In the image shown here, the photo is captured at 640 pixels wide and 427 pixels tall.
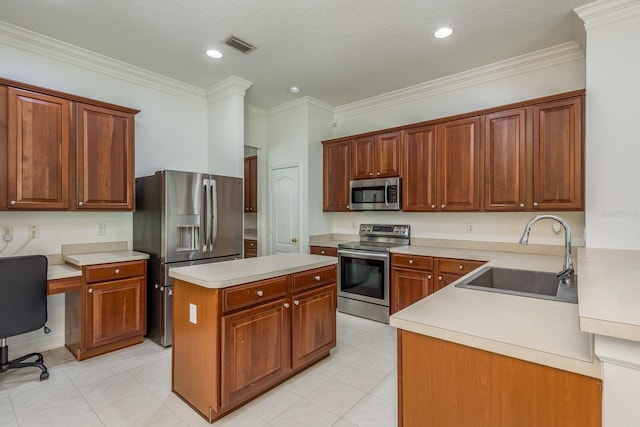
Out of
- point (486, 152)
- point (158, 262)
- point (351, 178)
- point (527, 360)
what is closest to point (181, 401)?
point (158, 262)

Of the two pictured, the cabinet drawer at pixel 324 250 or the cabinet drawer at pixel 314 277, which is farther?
the cabinet drawer at pixel 324 250

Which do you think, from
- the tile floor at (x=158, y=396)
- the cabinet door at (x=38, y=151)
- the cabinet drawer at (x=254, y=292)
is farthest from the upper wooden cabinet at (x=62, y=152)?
the cabinet drawer at (x=254, y=292)

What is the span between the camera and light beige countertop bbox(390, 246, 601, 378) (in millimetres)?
930

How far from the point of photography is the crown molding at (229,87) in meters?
3.79

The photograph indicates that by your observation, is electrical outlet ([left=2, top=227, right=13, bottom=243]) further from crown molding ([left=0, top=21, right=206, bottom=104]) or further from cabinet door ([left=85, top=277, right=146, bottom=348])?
crown molding ([left=0, top=21, right=206, bottom=104])

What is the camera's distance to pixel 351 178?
4320 mm

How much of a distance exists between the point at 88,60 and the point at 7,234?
5.98 feet

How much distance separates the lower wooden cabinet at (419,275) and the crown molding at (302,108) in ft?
7.88

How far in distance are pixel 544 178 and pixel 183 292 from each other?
316 cm

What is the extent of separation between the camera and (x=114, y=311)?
2877 millimetres

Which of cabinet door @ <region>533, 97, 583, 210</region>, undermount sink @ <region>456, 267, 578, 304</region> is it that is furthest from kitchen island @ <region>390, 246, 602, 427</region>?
cabinet door @ <region>533, 97, 583, 210</region>

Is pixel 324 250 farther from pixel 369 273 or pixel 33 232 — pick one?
pixel 33 232

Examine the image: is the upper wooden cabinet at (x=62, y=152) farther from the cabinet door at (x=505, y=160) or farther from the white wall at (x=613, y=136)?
the white wall at (x=613, y=136)

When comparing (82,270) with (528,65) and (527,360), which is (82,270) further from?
(528,65)
